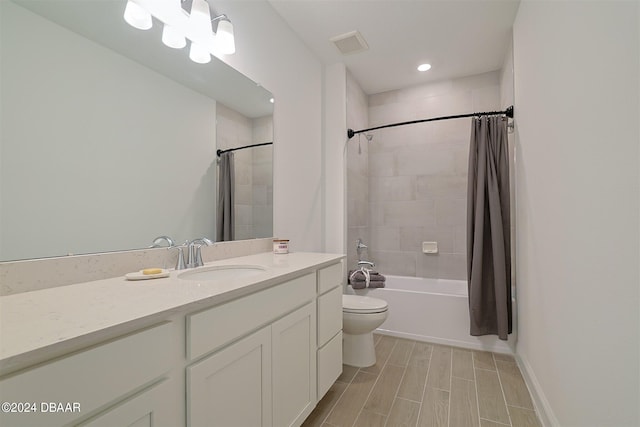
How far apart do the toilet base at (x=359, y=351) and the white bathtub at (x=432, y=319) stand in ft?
1.93

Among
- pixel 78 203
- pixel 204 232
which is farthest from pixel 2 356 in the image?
pixel 204 232

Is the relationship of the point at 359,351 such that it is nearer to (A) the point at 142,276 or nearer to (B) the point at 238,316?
(B) the point at 238,316

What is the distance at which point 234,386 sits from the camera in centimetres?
95

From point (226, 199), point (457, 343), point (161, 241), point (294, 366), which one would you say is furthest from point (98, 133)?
point (457, 343)

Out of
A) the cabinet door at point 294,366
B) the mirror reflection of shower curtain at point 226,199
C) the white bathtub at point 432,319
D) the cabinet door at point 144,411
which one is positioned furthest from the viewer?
the white bathtub at point 432,319

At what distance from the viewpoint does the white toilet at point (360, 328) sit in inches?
78.5

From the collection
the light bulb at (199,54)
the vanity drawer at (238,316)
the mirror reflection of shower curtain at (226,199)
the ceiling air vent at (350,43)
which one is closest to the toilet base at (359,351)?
the vanity drawer at (238,316)

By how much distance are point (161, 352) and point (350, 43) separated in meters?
2.51

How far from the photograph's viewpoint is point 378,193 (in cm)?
336

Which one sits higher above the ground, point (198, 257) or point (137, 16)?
point (137, 16)

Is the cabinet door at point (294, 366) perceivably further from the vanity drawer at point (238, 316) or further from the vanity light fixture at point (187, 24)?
the vanity light fixture at point (187, 24)

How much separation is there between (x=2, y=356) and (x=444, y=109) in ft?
11.5

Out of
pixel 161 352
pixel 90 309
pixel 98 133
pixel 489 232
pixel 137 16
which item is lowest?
pixel 161 352

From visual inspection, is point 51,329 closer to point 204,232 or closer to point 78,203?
point 78,203
